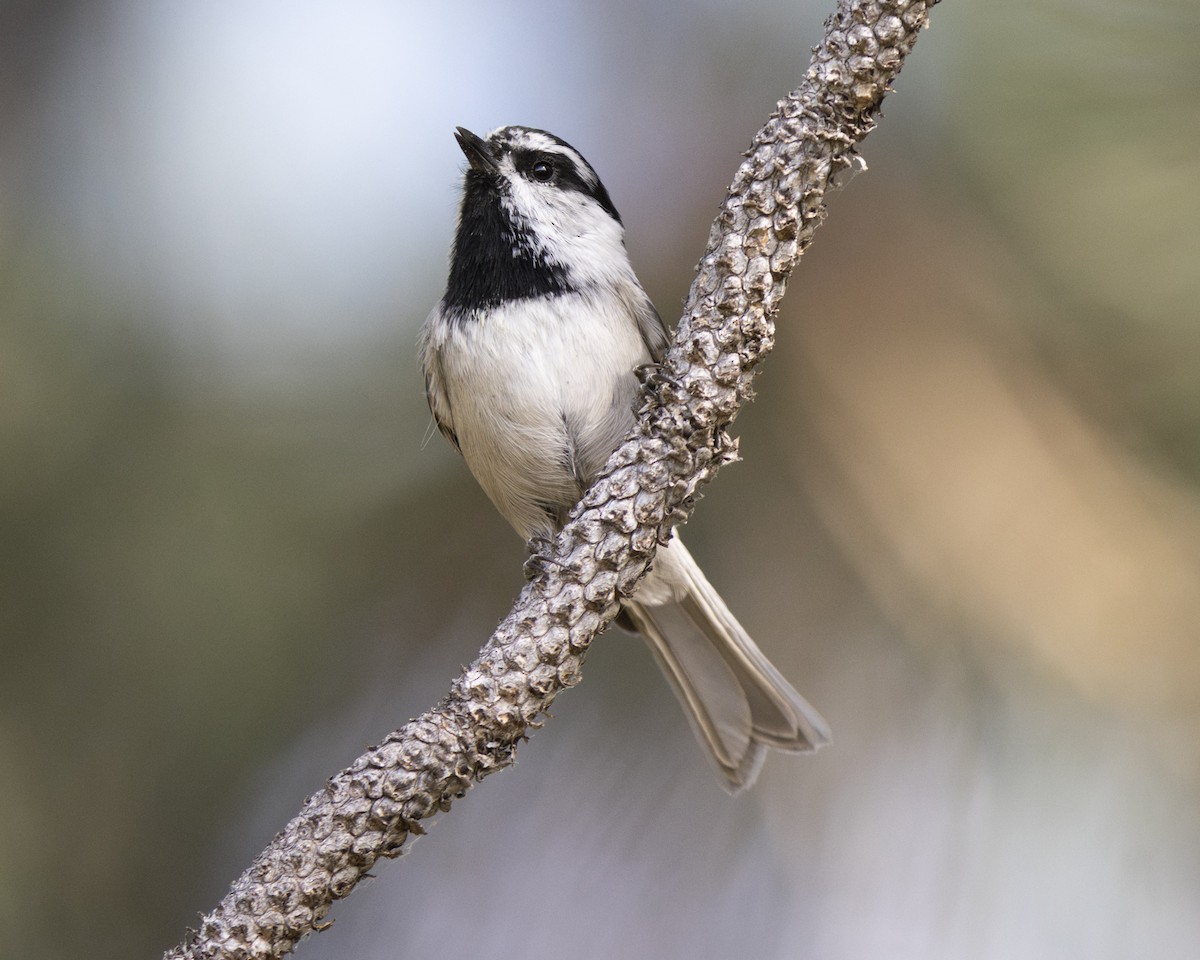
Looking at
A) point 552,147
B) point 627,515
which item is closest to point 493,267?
point 552,147

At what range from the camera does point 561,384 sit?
6.72ft

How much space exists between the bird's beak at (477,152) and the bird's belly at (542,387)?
43 cm

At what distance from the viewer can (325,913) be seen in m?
1.26

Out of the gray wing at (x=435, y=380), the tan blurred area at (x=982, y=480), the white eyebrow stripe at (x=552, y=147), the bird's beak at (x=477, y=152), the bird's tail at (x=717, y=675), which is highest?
the white eyebrow stripe at (x=552, y=147)

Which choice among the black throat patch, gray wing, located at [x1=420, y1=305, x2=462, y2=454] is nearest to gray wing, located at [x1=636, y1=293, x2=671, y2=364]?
the black throat patch

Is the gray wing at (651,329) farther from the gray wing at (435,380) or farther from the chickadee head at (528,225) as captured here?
the gray wing at (435,380)

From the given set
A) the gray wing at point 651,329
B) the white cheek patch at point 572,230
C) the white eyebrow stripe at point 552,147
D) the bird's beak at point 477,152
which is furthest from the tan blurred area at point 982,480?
the bird's beak at point 477,152

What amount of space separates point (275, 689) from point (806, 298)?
1328mm

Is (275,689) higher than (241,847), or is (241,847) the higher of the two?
(275,689)

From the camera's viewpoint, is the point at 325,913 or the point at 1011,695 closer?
the point at 325,913

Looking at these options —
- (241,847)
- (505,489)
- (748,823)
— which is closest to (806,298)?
(505,489)

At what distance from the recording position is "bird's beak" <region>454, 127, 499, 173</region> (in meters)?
2.30

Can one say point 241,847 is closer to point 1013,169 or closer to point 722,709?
point 722,709

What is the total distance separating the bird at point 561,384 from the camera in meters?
2.05
